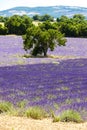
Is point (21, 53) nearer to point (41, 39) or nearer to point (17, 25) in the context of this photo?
point (41, 39)

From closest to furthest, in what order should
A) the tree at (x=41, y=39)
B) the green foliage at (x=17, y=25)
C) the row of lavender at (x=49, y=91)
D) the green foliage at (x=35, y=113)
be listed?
1. the green foliage at (x=35, y=113)
2. the row of lavender at (x=49, y=91)
3. the tree at (x=41, y=39)
4. the green foliage at (x=17, y=25)

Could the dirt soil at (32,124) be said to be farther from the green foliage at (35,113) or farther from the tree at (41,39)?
the tree at (41,39)

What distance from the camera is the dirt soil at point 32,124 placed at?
9938 millimetres

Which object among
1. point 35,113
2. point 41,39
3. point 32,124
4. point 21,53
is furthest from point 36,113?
point 21,53

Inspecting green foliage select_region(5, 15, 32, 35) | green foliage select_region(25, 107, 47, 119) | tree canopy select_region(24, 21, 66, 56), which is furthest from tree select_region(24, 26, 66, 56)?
green foliage select_region(5, 15, 32, 35)

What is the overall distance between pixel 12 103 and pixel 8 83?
5048 millimetres

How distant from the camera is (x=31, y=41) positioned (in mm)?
37656

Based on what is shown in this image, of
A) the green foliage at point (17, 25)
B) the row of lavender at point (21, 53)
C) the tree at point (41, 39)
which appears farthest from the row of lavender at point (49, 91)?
the green foliage at point (17, 25)

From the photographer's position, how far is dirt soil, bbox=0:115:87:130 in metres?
9.94

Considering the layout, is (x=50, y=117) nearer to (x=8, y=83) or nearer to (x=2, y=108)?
(x=2, y=108)

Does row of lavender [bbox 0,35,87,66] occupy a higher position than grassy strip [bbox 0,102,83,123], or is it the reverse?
grassy strip [bbox 0,102,83,123]

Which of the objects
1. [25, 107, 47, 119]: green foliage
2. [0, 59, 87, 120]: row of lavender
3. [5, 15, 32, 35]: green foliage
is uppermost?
[25, 107, 47, 119]: green foliage

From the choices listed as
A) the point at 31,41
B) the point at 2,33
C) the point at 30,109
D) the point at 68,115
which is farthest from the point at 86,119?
the point at 2,33

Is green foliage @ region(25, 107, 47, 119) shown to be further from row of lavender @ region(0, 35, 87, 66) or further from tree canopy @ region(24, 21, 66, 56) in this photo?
tree canopy @ region(24, 21, 66, 56)
